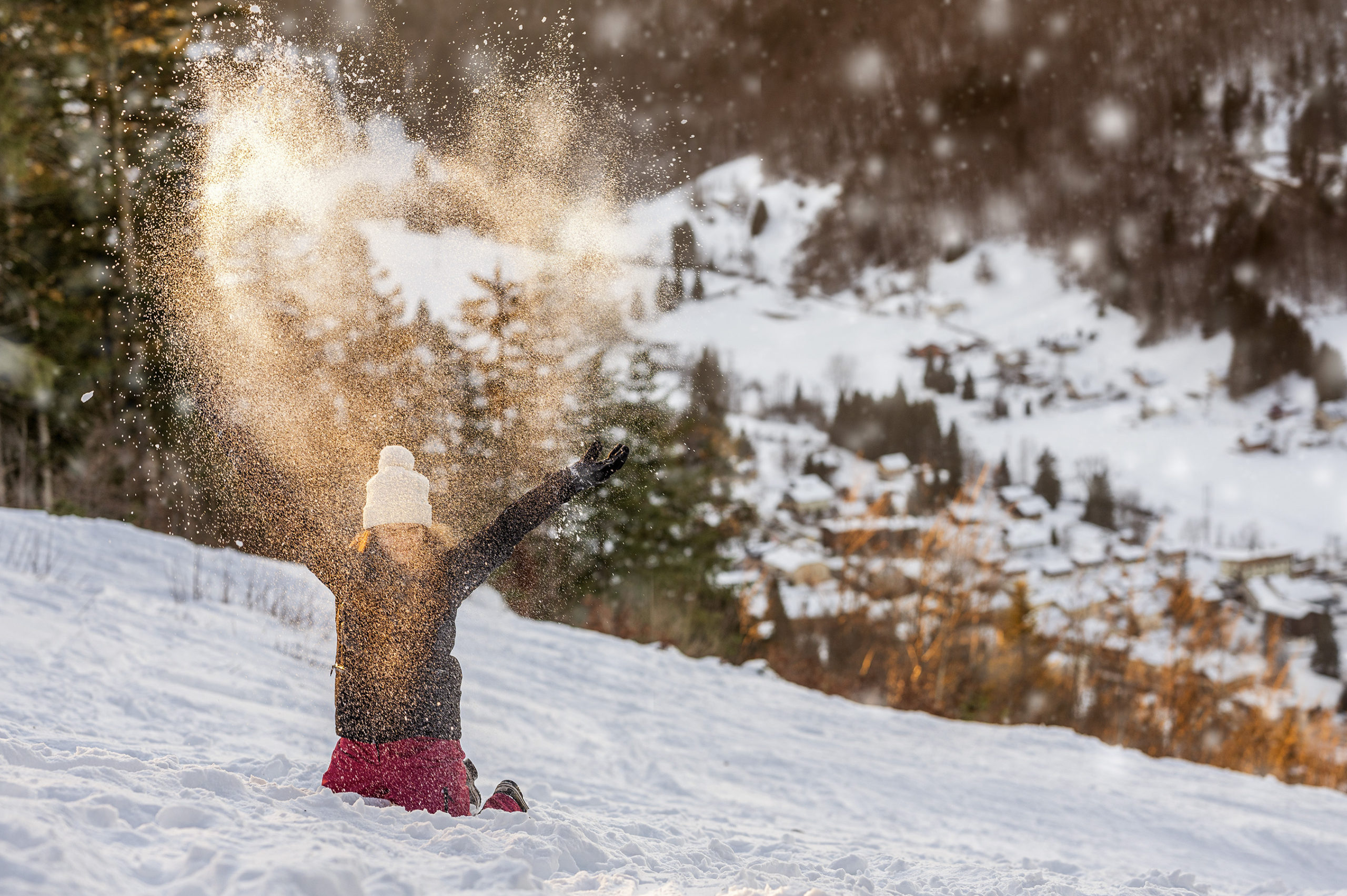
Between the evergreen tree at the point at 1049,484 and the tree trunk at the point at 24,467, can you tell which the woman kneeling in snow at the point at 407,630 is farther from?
the evergreen tree at the point at 1049,484

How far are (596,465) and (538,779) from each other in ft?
10.4

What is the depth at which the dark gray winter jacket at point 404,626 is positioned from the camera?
294cm

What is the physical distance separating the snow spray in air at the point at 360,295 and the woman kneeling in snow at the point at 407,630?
25cm

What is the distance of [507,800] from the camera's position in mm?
3443

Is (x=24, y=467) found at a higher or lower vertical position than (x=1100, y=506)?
lower

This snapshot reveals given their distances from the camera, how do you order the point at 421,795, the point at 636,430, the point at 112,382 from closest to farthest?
the point at 421,795 < the point at 636,430 < the point at 112,382

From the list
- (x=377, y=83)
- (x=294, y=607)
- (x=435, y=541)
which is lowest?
(x=294, y=607)

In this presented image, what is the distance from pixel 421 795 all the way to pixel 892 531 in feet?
85.5

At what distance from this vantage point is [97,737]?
12.5 ft

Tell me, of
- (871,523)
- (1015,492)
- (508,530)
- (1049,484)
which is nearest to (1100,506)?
(1049,484)

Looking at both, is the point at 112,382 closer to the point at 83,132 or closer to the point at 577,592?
the point at 83,132

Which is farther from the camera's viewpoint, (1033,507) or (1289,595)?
(1033,507)

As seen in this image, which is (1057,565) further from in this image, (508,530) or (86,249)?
(508,530)

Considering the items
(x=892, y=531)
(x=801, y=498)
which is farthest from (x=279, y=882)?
(x=801, y=498)
